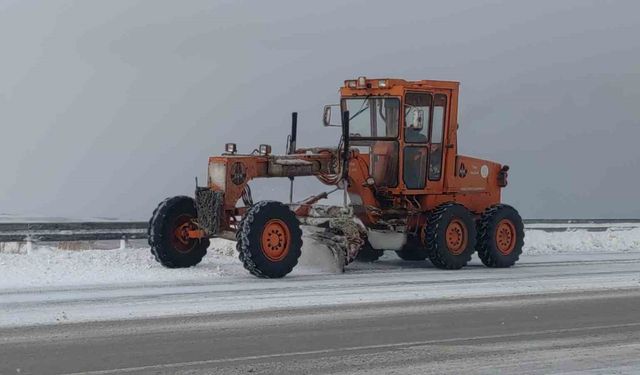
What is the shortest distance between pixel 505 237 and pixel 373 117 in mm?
3113

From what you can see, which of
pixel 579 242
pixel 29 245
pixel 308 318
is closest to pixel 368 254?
pixel 29 245

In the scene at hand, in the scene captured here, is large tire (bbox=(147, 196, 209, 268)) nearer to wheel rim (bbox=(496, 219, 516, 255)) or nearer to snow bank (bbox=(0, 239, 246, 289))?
snow bank (bbox=(0, 239, 246, 289))

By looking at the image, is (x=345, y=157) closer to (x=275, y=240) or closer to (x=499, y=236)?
(x=275, y=240)

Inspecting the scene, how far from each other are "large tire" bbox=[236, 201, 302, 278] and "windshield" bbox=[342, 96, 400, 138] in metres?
2.66

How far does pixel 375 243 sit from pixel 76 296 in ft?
20.0

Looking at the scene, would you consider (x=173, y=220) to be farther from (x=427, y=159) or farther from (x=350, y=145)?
(x=427, y=159)

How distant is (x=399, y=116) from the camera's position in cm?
1692

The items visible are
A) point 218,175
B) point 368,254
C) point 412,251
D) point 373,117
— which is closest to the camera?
point 218,175

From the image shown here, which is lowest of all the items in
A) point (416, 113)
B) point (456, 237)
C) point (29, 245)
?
point (29, 245)

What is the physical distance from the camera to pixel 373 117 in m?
17.1

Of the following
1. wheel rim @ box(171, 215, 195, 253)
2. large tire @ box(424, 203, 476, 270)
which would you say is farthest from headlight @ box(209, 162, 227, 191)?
large tire @ box(424, 203, 476, 270)

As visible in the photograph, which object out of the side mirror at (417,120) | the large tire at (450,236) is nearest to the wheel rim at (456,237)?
the large tire at (450,236)

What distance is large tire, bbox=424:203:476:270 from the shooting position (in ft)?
55.4

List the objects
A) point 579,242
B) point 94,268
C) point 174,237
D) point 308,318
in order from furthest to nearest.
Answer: point 579,242 < point 174,237 < point 94,268 < point 308,318
